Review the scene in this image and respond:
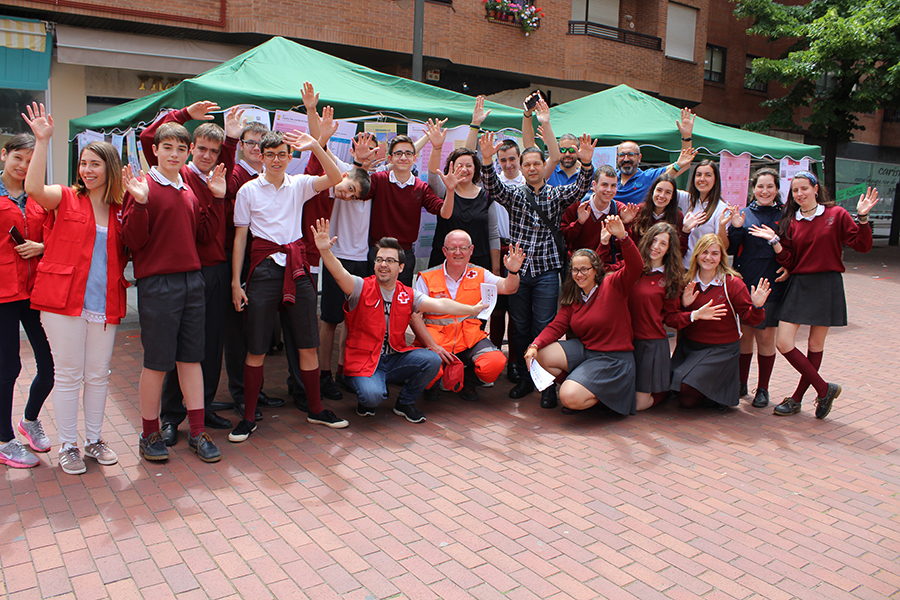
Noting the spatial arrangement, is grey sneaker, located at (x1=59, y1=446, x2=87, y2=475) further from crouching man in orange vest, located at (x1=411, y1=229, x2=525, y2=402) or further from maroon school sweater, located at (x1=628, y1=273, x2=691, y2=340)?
maroon school sweater, located at (x1=628, y1=273, x2=691, y2=340)

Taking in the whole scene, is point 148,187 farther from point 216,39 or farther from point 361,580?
point 216,39

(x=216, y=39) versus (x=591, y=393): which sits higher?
(x=216, y=39)

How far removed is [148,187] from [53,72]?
34.4 ft

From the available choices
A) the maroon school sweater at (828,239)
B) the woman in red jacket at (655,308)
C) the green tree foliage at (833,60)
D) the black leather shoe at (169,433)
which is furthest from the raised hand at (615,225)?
the green tree foliage at (833,60)

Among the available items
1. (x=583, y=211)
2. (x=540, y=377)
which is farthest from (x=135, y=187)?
(x=583, y=211)

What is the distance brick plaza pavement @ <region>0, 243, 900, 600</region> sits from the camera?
295 centimetres

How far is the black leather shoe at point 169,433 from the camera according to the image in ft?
14.1

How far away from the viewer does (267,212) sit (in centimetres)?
446

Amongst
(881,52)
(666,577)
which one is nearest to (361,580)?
(666,577)

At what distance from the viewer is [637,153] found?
6621 millimetres

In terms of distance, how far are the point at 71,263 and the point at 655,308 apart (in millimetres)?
4049

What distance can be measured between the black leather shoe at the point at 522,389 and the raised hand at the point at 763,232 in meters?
2.21

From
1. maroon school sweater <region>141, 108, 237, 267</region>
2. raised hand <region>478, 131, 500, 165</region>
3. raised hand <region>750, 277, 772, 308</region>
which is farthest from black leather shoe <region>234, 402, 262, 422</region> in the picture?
raised hand <region>750, 277, 772, 308</region>

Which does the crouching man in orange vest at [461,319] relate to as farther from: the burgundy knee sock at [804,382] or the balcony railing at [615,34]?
the balcony railing at [615,34]
